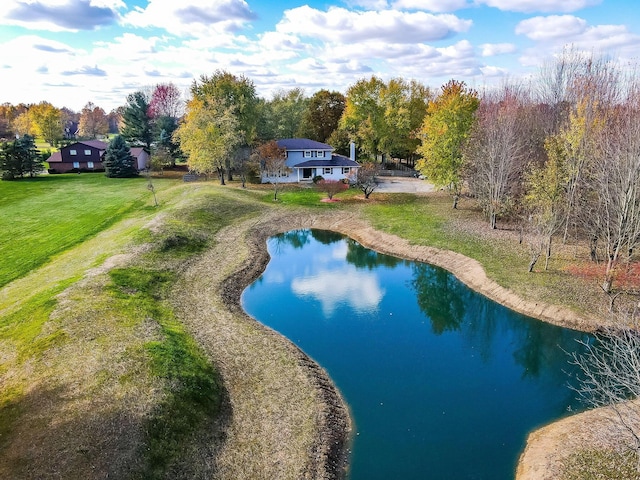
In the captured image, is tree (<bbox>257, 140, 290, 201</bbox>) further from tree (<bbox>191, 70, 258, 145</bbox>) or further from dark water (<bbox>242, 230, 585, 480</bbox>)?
dark water (<bbox>242, 230, 585, 480</bbox>)

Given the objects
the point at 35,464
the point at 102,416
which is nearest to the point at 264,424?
the point at 102,416

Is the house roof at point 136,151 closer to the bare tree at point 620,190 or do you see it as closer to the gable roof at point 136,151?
the gable roof at point 136,151

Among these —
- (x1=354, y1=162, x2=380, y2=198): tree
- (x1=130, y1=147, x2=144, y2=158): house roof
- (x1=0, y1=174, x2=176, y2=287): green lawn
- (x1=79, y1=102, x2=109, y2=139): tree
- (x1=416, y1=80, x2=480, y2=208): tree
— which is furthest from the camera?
(x1=79, y1=102, x2=109, y2=139): tree

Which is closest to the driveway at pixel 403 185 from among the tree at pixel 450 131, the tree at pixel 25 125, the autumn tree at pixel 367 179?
the autumn tree at pixel 367 179

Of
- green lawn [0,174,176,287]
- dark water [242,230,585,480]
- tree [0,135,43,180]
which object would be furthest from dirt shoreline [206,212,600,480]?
tree [0,135,43,180]

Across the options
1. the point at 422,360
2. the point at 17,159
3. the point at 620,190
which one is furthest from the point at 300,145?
the point at 422,360

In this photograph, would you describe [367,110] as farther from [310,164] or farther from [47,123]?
[47,123]
